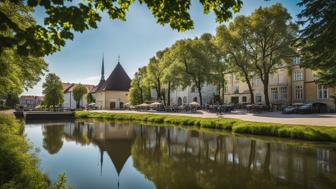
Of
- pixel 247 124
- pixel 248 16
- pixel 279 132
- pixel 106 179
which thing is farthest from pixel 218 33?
pixel 106 179

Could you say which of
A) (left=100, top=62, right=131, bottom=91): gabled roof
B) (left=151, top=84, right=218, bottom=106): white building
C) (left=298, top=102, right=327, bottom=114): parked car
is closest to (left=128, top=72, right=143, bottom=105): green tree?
(left=151, top=84, right=218, bottom=106): white building

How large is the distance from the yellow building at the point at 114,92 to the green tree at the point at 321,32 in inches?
2440

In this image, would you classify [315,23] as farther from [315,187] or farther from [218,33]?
[218,33]

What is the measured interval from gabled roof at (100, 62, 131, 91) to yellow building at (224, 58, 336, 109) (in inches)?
1343

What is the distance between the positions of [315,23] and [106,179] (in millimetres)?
12411

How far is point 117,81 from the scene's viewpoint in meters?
75.6

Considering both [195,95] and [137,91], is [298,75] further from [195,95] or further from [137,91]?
[137,91]

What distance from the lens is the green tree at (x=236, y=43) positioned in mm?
35094

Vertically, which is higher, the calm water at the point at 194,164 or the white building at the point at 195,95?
the white building at the point at 195,95

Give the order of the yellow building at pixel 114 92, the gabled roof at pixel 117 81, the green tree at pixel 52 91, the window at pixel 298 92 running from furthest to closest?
the gabled roof at pixel 117 81 < the yellow building at pixel 114 92 < the green tree at pixel 52 91 < the window at pixel 298 92

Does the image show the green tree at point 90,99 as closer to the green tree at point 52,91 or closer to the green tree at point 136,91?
the green tree at point 52,91

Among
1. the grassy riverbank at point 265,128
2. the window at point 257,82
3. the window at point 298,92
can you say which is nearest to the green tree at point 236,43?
the window at point 298,92

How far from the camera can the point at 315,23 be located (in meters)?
13.6

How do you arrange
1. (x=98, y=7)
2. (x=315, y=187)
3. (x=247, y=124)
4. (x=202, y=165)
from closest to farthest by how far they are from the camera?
1. (x=98, y=7)
2. (x=315, y=187)
3. (x=202, y=165)
4. (x=247, y=124)
